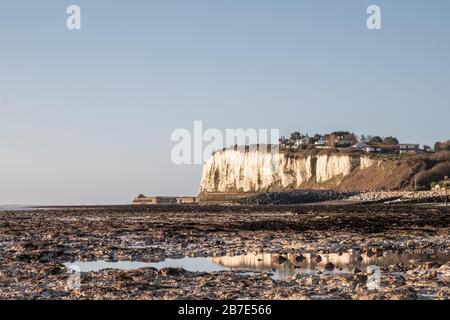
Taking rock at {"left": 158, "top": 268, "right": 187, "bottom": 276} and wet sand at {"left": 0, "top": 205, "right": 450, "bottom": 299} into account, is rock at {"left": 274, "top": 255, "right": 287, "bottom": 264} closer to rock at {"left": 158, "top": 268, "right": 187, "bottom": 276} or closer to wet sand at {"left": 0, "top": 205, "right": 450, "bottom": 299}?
wet sand at {"left": 0, "top": 205, "right": 450, "bottom": 299}

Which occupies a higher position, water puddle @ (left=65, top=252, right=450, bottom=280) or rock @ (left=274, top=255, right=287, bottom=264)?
rock @ (left=274, top=255, right=287, bottom=264)

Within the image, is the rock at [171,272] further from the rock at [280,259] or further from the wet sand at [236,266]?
the rock at [280,259]

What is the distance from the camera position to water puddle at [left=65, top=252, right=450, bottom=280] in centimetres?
2144

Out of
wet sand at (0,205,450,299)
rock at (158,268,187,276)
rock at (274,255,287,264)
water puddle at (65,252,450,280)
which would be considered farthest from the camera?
rock at (274,255,287,264)

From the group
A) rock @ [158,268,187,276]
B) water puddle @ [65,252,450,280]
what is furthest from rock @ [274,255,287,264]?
rock @ [158,268,187,276]

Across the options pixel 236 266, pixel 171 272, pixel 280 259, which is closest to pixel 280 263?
pixel 280 259

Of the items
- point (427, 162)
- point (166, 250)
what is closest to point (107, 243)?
point (166, 250)

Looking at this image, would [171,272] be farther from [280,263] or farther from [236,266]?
[280,263]

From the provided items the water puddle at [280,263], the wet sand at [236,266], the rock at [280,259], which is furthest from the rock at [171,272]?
the rock at [280,259]

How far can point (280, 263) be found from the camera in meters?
23.0

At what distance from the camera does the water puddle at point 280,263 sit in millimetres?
21438

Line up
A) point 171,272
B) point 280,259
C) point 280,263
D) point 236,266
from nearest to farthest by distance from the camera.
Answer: point 171,272, point 236,266, point 280,263, point 280,259
